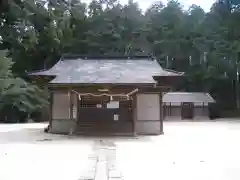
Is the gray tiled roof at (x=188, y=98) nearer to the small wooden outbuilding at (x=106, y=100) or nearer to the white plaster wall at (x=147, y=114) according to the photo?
the small wooden outbuilding at (x=106, y=100)

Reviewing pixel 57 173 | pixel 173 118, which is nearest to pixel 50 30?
pixel 173 118

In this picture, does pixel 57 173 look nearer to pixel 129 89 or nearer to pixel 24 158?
pixel 24 158

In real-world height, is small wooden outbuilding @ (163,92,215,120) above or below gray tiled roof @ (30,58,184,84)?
below

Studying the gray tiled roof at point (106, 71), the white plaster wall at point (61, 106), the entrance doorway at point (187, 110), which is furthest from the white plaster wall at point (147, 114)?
the entrance doorway at point (187, 110)

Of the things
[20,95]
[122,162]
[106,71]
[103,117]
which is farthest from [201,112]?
[122,162]

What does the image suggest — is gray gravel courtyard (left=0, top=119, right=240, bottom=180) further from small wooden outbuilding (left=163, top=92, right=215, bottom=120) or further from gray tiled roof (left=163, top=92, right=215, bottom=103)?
gray tiled roof (left=163, top=92, right=215, bottom=103)

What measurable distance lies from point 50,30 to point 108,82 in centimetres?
2262

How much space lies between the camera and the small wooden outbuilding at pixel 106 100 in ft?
59.6

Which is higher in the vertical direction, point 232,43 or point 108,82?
point 232,43

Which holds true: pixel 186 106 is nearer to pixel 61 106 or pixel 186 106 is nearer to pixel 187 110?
pixel 187 110

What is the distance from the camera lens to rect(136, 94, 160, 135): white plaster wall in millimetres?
19578

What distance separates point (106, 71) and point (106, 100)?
151 cm

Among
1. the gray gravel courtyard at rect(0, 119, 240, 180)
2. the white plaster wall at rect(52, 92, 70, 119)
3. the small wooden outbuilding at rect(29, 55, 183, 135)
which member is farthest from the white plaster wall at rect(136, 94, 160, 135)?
the gray gravel courtyard at rect(0, 119, 240, 180)

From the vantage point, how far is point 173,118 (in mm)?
41906
